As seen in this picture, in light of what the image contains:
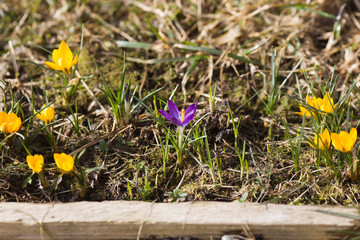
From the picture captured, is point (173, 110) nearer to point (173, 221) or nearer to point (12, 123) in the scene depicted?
point (173, 221)

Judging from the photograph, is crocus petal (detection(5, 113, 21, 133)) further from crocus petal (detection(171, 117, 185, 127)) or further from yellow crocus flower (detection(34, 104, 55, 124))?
crocus petal (detection(171, 117, 185, 127))

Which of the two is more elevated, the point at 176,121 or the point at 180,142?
the point at 176,121

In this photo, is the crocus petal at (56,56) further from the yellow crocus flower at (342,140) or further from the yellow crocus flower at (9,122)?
the yellow crocus flower at (342,140)

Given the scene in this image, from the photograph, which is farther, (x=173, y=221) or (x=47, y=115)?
(x=47, y=115)

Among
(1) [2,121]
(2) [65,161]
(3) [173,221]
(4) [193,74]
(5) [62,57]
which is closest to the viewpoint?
(3) [173,221]

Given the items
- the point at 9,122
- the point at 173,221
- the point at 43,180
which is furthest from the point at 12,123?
→ the point at 173,221

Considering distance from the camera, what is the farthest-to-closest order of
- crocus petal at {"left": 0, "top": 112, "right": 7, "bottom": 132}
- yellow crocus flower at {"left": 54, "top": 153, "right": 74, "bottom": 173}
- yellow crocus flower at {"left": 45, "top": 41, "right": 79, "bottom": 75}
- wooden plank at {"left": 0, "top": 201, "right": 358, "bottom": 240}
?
yellow crocus flower at {"left": 45, "top": 41, "right": 79, "bottom": 75} → crocus petal at {"left": 0, "top": 112, "right": 7, "bottom": 132} → yellow crocus flower at {"left": 54, "top": 153, "right": 74, "bottom": 173} → wooden plank at {"left": 0, "top": 201, "right": 358, "bottom": 240}

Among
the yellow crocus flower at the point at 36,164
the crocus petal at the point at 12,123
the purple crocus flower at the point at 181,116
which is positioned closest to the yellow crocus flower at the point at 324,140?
the purple crocus flower at the point at 181,116

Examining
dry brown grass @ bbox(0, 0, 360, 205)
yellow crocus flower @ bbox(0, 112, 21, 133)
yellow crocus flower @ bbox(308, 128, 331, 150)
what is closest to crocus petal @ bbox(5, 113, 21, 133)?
yellow crocus flower @ bbox(0, 112, 21, 133)
